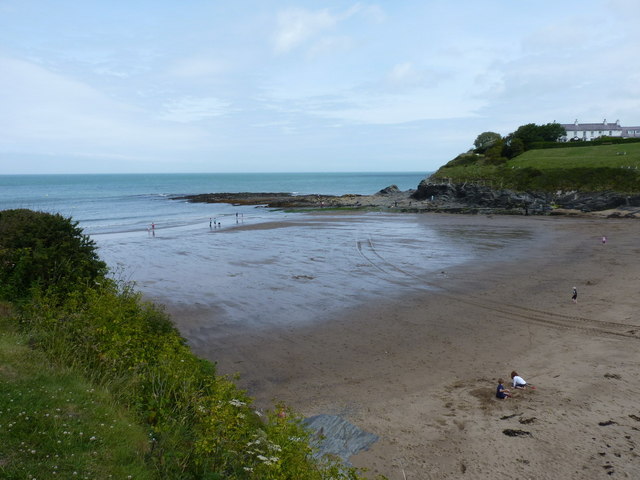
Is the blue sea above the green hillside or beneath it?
beneath

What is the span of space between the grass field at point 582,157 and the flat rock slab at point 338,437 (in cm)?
6224

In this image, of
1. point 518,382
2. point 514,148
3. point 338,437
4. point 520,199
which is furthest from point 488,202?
point 338,437

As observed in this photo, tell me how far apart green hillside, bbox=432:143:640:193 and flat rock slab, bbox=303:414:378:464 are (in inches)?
2195

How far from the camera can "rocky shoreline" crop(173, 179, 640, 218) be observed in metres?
51.7

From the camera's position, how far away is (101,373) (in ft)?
27.8

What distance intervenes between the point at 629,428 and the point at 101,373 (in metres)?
11.4

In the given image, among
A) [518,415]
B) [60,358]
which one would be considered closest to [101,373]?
[60,358]

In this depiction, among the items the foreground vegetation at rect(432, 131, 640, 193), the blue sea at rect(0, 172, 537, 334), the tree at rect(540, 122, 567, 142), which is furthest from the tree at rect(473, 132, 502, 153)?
the blue sea at rect(0, 172, 537, 334)

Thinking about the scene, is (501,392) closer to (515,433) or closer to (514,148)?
(515,433)

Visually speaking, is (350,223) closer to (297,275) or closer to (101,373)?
(297,275)

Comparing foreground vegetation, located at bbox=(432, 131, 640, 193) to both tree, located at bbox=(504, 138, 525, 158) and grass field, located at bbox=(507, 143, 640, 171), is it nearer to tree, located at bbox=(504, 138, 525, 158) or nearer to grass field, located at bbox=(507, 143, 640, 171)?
grass field, located at bbox=(507, 143, 640, 171)

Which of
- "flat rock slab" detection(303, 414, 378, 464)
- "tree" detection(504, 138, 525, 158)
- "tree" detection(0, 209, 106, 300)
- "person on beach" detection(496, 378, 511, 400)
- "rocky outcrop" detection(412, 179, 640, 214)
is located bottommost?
"flat rock slab" detection(303, 414, 378, 464)

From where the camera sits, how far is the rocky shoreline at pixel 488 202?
51656 mm

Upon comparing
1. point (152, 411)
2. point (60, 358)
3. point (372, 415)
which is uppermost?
point (60, 358)
